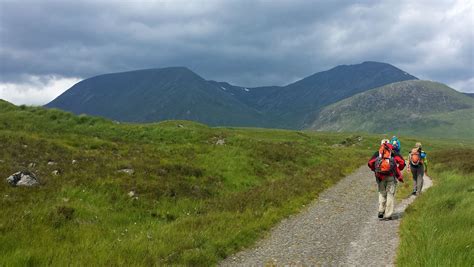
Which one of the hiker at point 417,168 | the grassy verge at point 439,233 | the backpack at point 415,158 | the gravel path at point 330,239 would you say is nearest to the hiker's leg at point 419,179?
the hiker at point 417,168

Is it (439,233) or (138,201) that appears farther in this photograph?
(138,201)

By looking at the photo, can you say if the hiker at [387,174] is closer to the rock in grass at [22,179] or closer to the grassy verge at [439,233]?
the grassy verge at [439,233]

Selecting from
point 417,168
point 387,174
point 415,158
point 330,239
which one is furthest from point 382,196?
point 415,158

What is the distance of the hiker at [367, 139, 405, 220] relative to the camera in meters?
15.4

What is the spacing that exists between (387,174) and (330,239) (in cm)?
454

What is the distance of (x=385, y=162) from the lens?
15.5 m

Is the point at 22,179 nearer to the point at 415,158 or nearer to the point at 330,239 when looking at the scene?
the point at 330,239

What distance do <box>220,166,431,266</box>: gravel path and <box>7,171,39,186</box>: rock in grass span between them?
9835mm

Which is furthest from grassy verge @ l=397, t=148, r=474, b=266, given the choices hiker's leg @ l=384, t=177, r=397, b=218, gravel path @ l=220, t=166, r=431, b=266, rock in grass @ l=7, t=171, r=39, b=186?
rock in grass @ l=7, t=171, r=39, b=186

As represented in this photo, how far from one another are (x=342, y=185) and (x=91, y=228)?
18305mm

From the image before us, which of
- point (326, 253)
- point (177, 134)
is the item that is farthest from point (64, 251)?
point (177, 134)

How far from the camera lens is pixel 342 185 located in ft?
86.1

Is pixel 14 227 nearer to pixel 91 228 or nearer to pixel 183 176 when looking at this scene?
pixel 91 228

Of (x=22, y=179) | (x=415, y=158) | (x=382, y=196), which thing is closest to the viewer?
(x=382, y=196)
